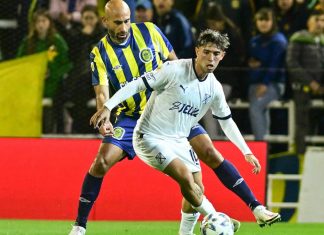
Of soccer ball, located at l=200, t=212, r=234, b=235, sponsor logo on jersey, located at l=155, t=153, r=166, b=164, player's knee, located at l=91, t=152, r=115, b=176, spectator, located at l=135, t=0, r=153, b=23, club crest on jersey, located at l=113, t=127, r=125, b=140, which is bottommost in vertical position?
soccer ball, located at l=200, t=212, r=234, b=235

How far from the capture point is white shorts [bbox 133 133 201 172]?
7.80 metres

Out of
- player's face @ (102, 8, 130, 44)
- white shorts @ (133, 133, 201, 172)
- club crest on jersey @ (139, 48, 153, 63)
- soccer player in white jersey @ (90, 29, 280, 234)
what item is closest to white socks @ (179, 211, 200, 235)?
soccer player in white jersey @ (90, 29, 280, 234)

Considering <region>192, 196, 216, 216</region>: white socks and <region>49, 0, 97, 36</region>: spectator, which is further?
<region>49, 0, 97, 36</region>: spectator

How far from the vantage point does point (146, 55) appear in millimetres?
8695

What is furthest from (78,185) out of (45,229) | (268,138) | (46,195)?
(268,138)

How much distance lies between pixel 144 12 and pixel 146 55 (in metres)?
3.08

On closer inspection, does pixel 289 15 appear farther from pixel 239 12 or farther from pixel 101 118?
pixel 101 118

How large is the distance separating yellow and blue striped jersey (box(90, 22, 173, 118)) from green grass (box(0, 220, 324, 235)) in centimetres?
130

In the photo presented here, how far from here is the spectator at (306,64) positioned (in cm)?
1148

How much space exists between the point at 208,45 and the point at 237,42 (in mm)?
3963

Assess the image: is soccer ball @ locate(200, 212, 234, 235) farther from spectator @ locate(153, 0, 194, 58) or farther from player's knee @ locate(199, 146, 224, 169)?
spectator @ locate(153, 0, 194, 58)

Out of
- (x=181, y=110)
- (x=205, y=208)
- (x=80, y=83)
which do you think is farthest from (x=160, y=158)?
(x=80, y=83)

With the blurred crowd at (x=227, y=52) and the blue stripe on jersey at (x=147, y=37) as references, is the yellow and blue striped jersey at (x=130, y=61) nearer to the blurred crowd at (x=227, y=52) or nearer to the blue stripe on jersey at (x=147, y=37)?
the blue stripe on jersey at (x=147, y=37)

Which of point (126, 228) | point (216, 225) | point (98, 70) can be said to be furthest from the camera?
point (126, 228)
